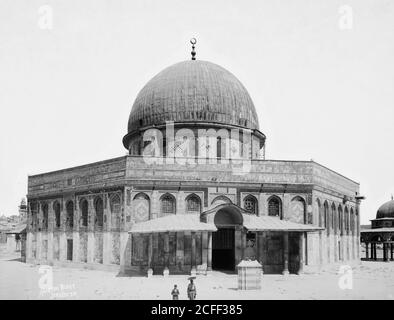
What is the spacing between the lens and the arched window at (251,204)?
1219 inches

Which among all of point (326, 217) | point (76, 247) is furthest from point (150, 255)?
point (326, 217)

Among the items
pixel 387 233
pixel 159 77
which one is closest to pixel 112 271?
pixel 159 77

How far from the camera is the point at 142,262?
97.1ft

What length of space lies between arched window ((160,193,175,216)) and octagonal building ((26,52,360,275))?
2.6 inches

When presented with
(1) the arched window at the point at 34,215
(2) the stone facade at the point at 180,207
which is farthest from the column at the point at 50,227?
(1) the arched window at the point at 34,215

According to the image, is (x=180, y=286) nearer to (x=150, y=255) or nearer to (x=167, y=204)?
(x=150, y=255)

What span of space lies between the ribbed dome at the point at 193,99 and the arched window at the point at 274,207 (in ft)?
25.3

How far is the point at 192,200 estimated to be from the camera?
100ft

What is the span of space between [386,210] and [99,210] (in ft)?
123

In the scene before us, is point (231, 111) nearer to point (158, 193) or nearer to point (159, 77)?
point (159, 77)

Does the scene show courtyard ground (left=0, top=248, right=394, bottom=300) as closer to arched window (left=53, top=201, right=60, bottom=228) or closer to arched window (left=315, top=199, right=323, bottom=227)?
arched window (left=315, top=199, right=323, bottom=227)

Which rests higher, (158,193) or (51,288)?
(158,193)

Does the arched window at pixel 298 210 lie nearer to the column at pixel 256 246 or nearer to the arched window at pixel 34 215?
the column at pixel 256 246

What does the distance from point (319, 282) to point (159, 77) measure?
21174 mm
